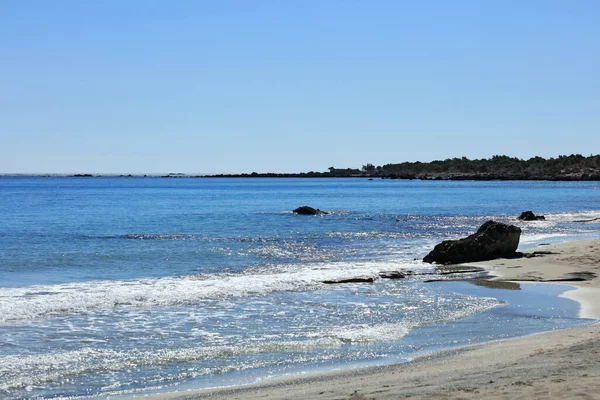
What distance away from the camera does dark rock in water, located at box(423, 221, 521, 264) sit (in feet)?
80.5

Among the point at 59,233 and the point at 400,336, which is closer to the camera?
the point at 400,336

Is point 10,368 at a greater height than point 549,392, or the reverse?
point 549,392

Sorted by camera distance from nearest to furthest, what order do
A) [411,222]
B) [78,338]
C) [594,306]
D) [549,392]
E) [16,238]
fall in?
[549,392] → [78,338] → [594,306] → [16,238] → [411,222]

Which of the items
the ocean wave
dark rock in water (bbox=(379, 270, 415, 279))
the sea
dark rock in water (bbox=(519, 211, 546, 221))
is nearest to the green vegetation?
dark rock in water (bbox=(519, 211, 546, 221))

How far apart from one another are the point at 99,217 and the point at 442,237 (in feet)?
100

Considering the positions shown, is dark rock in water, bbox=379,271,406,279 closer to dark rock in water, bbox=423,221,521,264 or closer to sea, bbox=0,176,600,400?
sea, bbox=0,176,600,400

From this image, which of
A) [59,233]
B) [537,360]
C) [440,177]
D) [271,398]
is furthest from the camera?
[440,177]

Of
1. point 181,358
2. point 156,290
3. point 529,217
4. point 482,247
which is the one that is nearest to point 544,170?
point 529,217

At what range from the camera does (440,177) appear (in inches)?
7844

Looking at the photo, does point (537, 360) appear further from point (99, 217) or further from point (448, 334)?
point (99, 217)

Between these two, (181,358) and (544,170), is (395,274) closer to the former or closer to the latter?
(181,358)

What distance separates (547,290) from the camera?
17906 mm

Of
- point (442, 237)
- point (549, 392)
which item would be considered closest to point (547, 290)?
point (549, 392)

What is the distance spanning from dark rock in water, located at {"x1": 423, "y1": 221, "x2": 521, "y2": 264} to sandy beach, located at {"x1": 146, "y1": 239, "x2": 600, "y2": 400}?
11678 mm
